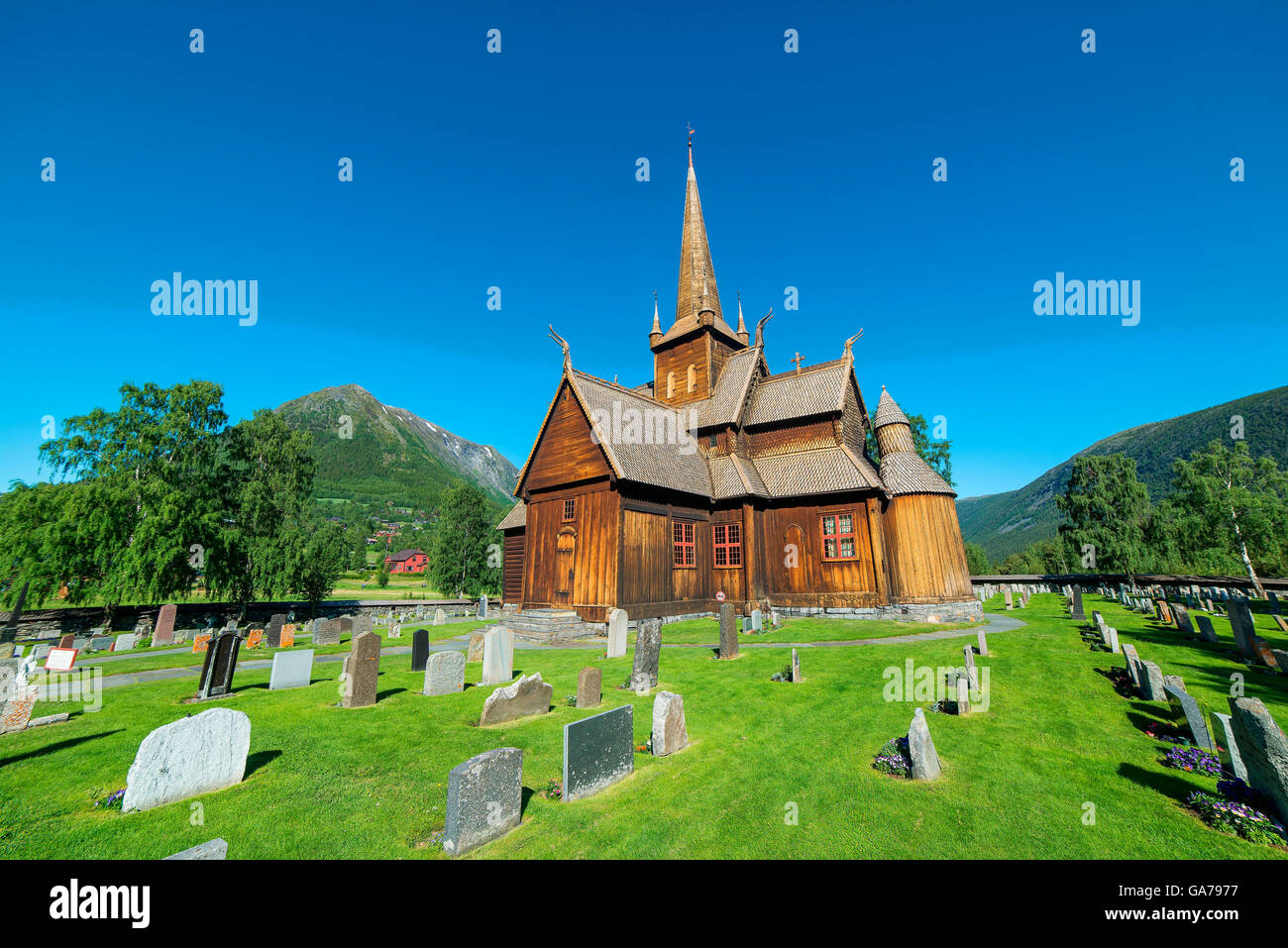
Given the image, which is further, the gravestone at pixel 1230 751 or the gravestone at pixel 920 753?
the gravestone at pixel 920 753

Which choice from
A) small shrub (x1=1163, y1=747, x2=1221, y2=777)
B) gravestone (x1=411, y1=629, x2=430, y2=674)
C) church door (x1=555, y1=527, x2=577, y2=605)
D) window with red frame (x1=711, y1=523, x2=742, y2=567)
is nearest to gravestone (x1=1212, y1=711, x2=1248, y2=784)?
small shrub (x1=1163, y1=747, x2=1221, y2=777)

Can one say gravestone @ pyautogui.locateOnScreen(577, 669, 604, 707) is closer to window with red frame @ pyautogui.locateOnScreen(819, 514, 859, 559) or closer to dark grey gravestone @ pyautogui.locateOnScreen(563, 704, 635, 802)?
dark grey gravestone @ pyautogui.locateOnScreen(563, 704, 635, 802)

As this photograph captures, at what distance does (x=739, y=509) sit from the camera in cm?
2500

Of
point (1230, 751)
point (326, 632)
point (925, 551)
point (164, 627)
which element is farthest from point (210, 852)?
point (925, 551)

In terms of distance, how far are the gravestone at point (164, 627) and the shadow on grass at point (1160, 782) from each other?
98.6 ft

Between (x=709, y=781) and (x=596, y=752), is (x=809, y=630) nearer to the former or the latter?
(x=709, y=781)

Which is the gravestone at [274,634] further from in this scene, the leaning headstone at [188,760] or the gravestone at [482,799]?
the gravestone at [482,799]

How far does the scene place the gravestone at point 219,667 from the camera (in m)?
10.6

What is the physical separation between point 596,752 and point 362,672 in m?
6.19

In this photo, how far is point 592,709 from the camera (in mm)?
9898

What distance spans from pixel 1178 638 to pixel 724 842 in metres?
18.2

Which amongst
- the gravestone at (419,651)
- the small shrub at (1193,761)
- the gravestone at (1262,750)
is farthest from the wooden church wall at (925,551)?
the gravestone at (419,651)
